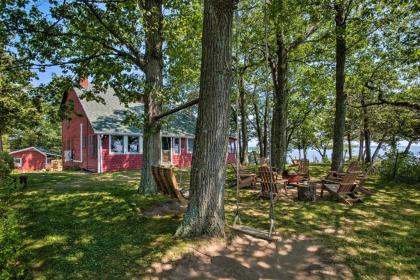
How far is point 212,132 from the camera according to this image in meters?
4.59

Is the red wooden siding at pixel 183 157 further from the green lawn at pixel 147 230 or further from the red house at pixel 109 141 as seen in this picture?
the green lawn at pixel 147 230

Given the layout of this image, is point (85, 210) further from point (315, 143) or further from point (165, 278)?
point (315, 143)

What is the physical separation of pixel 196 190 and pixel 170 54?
659 centimetres

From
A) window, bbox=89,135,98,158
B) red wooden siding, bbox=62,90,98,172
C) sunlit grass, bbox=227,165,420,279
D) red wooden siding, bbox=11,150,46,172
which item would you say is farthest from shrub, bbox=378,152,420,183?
red wooden siding, bbox=11,150,46,172

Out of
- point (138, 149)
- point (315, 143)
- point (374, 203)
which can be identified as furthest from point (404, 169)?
point (315, 143)

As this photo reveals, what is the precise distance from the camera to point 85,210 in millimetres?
6672

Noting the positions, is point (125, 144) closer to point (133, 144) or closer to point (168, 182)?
point (133, 144)

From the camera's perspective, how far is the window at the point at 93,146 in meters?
18.1

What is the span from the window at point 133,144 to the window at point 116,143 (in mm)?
477

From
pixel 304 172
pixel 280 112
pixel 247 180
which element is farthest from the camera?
pixel 280 112

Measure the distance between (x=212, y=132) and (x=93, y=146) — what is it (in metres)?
15.9

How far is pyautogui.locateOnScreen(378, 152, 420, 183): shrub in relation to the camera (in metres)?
10.4

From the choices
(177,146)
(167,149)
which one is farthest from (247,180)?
(177,146)

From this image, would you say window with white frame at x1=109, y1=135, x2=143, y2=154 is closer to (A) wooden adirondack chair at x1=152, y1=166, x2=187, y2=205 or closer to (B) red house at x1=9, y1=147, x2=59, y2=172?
(A) wooden adirondack chair at x1=152, y1=166, x2=187, y2=205
